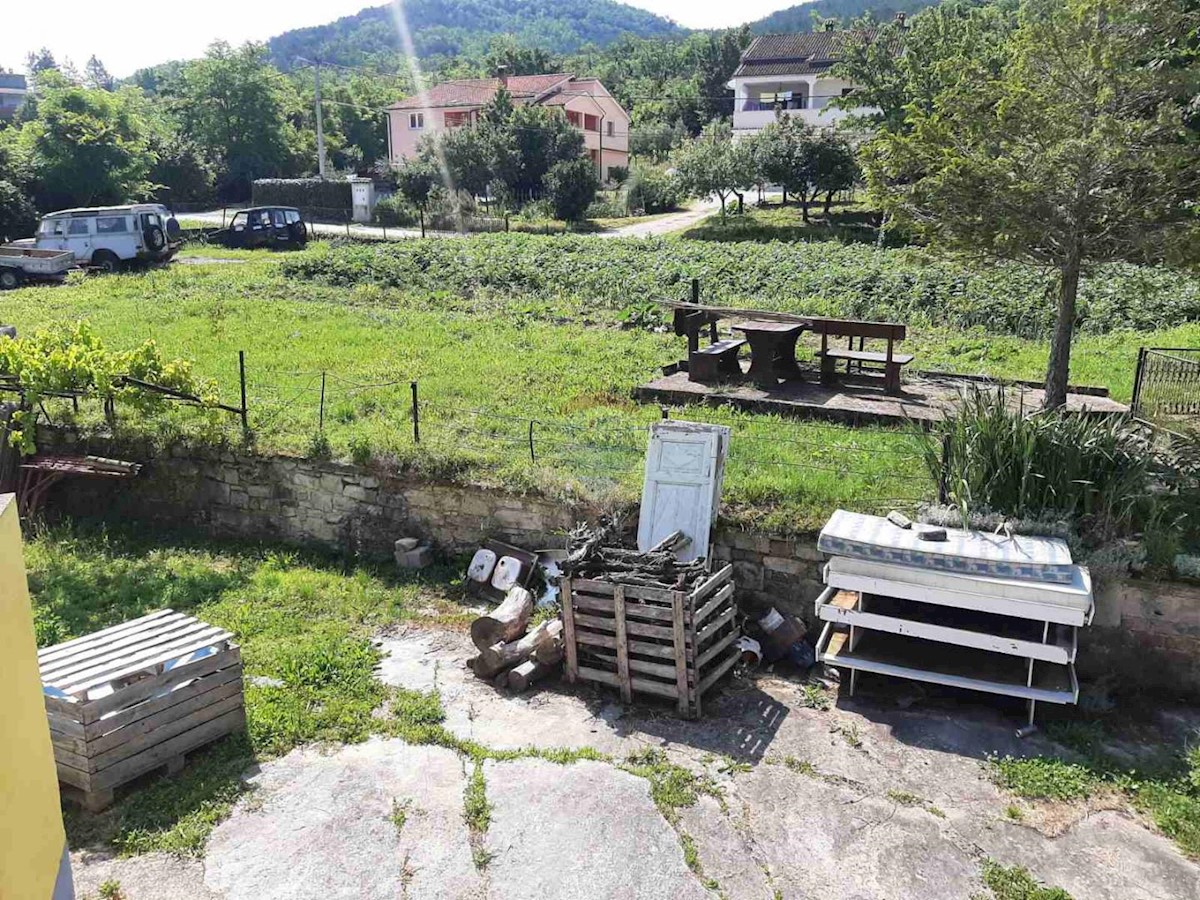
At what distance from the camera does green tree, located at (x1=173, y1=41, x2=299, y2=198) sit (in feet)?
166

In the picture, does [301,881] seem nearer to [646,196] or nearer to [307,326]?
[307,326]

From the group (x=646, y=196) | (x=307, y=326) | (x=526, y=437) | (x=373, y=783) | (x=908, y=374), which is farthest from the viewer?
(x=646, y=196)

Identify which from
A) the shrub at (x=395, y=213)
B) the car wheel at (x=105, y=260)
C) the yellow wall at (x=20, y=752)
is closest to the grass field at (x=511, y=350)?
the car wheel at (x=105, y=260)

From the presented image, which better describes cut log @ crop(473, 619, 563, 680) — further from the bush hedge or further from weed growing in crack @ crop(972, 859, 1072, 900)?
the bush hedge

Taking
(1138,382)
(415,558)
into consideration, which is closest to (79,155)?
(415,558)

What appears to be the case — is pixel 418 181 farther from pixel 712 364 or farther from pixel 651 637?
pixel 651 637

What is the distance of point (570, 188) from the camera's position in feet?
127

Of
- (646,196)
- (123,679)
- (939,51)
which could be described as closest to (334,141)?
(646,196)

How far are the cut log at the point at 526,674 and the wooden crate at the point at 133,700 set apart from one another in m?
1.94

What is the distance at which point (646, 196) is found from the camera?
145ft

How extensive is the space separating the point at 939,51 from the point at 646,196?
662 inches

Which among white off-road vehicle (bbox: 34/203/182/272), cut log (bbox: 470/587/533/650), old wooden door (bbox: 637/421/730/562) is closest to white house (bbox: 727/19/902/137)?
white off-road vehicle (bbox: 34/203/182/272)

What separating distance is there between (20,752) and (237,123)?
53.8 metres

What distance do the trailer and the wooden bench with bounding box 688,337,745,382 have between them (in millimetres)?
18518
